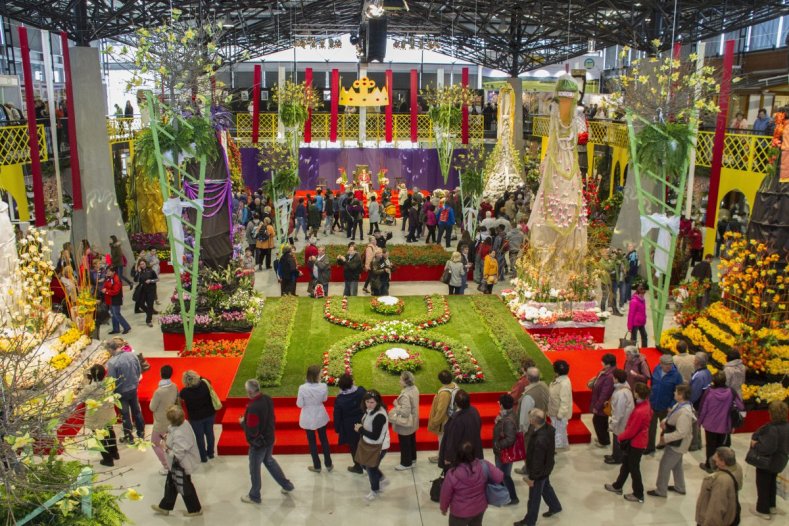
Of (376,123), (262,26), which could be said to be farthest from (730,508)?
(262,26)

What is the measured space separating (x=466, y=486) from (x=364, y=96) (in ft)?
71.5

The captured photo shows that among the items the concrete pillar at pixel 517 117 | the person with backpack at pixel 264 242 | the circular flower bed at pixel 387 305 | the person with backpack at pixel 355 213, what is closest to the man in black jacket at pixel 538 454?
the circular flower bed at pixel 387 305

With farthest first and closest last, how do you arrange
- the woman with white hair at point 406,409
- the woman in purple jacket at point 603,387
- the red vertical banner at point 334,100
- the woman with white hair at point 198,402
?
the red vertical banner at point 334,100 < the woman in purple jacket at point 603,387 < the woman with white hair at point 198,402 < the woman with white hair at point 406,409

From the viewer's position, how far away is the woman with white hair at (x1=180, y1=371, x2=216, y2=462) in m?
7.38

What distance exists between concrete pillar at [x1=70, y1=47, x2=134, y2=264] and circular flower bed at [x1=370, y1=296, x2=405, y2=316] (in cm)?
614

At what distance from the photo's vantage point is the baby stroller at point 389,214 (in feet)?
69.6

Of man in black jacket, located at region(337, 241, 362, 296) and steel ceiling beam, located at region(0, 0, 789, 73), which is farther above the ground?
steel ceiling beam, located at region(0, 0, 789, 73)

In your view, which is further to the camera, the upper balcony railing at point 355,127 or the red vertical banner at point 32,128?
the upper balcony railing at point 355,127

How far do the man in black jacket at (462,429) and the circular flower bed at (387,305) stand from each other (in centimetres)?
528

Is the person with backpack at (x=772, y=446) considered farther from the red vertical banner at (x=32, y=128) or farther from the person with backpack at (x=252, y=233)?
the red vertical banner at (x=32, y=128)

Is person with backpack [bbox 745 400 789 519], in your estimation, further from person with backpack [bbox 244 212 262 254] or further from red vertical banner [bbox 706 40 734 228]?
person with backpack [bbox 244 212 262 254]

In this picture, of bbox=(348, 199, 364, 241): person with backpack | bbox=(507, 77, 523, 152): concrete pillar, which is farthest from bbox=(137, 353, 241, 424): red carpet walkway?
bbox=(507, 77, 523, 152): concrete pillar

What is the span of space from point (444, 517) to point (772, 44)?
21.5 meters

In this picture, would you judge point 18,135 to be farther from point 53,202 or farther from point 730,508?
point 730,508
